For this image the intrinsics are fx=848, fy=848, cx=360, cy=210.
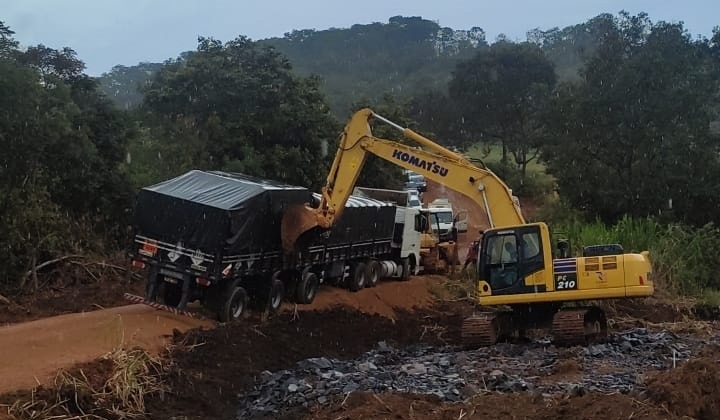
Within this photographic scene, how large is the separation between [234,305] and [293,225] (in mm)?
2124

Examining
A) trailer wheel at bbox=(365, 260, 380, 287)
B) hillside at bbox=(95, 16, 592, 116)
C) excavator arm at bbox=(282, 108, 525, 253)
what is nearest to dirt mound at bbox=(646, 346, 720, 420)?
excavator arm at bbox=(282, 108, 525, 253)

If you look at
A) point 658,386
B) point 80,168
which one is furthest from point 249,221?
point 658,386

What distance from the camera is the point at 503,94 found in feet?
192

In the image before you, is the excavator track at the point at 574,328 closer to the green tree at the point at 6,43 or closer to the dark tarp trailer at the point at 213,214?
the dark tarp trailer at the point at 213,214

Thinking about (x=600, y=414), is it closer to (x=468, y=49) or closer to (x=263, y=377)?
(x=263, y=377)

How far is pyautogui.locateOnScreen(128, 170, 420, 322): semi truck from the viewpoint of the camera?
15.8 m

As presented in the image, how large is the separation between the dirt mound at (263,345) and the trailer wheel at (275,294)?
1.10 ft

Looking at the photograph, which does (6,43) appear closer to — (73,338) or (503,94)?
(73,338)

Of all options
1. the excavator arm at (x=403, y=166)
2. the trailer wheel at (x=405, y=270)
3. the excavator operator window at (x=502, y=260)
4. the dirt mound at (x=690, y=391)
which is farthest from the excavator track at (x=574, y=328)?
the trailer wheel at (x=405, y=270)

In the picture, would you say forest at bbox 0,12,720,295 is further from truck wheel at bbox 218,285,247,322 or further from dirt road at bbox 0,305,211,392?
truck wheel at bbox 218,285,247,322

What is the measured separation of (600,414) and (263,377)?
242 inches

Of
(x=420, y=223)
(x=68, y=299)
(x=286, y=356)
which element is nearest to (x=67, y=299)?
(x=68, y=299)

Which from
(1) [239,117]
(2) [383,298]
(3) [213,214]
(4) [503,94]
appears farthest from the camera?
(4) [503,94]

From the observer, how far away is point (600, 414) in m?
8.32
